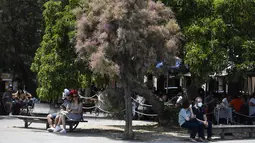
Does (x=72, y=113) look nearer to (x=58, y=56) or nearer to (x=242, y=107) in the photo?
(x=58, y=56)

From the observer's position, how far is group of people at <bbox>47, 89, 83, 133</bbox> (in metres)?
15.6

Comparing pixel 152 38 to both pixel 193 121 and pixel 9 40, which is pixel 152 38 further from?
pixel 9 40

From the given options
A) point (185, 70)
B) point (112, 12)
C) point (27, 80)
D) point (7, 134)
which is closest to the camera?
point (112, 12)

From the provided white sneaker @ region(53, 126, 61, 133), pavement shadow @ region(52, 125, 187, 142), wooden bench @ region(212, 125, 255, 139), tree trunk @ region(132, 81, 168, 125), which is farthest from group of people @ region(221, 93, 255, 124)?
white sneaker @ region(53, 126, 61, 133)

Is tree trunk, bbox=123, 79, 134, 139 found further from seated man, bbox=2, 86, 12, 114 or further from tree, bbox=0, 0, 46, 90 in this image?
tree, bbox=0, 0, 46, 90

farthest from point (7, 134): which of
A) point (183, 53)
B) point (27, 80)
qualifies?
point (27, 80)

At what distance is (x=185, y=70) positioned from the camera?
1959 centimetres

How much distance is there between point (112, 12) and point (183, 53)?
4038 millimetres

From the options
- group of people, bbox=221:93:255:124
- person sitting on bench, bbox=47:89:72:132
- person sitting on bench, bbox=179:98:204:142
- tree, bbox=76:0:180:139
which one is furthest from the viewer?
group of people, bbox=221:93:255:124

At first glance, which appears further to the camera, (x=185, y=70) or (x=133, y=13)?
(x=185, y=70)

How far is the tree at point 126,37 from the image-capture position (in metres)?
13.7

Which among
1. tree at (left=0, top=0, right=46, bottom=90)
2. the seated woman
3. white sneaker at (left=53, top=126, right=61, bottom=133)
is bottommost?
white sneaker at (left=53, top=126, right=61, bottom=133)

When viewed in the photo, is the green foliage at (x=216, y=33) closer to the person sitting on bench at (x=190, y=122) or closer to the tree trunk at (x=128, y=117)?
the person sitting on bench at (x=190, y=122)

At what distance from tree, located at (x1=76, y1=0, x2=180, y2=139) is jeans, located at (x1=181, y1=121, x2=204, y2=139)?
1878mm
